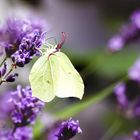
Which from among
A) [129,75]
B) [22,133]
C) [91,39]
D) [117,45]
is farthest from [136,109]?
[91,39]

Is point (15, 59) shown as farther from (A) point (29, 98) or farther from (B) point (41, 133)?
(B) point (41, 133)

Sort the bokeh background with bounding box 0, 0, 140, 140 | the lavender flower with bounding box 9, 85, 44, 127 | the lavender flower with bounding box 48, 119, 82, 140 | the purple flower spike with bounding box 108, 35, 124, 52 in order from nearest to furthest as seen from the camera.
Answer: the lavender flower with bounding box 48, 119, 82, 140, the lavender flower with bounding box 9, 85, 44, 127, the purple flower spike with bounding box 108, 35, 124, 52, the bokeh background with bounding box 0, 0, 140, 140

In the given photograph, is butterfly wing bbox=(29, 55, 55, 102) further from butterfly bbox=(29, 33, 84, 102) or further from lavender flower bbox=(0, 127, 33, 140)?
lavender flower bbox=(0, 127, 33, 140)

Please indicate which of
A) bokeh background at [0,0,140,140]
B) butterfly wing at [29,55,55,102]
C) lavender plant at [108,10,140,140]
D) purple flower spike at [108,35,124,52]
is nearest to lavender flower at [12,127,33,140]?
butterfly wing at [29,55,55,102]

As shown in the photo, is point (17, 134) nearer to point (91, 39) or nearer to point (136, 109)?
point (136, 109)

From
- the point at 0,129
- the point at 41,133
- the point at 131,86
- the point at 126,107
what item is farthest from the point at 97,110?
the point at 0,129

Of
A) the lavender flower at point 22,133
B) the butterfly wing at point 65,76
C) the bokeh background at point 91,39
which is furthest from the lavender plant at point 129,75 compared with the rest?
the butterfly wing at point 65,76

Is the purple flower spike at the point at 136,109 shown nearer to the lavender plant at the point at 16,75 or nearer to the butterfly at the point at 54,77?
the lavender plant at the point at 16,75
